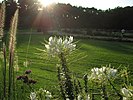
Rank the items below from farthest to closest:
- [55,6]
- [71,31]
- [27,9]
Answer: [55,6] < [27,9] < [71,31]

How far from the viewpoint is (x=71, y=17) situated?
9462 cm

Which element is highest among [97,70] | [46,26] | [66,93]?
[97,70]

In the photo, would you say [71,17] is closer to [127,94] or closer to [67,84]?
[67,84]

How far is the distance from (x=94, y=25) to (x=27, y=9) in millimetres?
15673

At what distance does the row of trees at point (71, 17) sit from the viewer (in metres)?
80.6

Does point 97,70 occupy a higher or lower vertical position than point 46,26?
higher

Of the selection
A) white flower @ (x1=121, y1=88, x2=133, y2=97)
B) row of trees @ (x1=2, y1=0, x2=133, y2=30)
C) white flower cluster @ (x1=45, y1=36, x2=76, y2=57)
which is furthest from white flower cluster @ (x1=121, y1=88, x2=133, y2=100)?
row of trees @ (x1=2, y1=0, x2=133, y2=30)

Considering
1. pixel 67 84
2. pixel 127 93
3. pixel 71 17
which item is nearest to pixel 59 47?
pixel 67 84

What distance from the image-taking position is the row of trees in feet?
264

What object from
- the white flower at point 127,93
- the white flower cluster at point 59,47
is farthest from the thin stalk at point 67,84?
the white flower at point 127,93

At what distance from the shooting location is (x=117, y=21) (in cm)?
8338

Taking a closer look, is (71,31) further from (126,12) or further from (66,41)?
(66,41)

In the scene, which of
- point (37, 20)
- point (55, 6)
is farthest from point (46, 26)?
point (55, 6)

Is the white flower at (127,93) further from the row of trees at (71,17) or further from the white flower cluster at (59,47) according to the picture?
the row of trees at (71,17)
